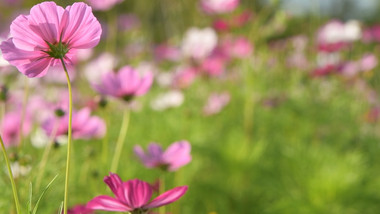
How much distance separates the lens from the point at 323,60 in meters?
2.41

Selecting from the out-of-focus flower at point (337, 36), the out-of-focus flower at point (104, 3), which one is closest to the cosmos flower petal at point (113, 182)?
the out-of-focus flower at point (104, 3)

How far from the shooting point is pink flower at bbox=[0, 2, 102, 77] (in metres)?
0.43

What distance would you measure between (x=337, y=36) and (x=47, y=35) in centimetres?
190

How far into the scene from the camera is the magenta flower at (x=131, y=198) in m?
0.43

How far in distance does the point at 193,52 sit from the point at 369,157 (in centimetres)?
80

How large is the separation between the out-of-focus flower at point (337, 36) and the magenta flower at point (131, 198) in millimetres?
1654

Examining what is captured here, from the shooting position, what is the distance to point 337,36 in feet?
7.13

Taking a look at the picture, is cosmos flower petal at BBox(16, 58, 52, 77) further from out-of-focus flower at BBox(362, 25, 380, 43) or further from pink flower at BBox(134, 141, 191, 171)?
out-of-focus flower at BBox(362, 25, 380, 43)

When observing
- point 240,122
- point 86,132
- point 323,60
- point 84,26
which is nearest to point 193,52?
point 240,122

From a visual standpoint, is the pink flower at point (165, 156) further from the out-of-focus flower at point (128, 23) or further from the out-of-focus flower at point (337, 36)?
the out-of-focus flower at point (128, 23)

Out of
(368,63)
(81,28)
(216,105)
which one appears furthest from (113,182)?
(368,63)

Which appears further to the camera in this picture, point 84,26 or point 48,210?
point 48,210

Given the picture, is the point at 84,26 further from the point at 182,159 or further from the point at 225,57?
the point at 225,57

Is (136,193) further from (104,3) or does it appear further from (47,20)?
(104,3)
